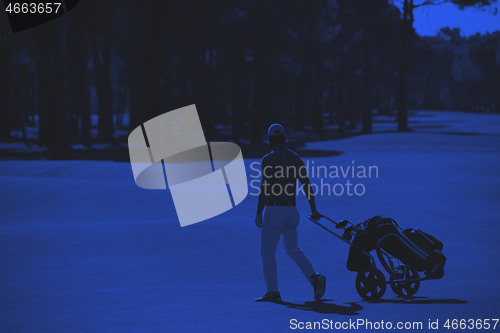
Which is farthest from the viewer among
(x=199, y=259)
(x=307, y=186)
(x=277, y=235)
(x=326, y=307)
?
(x=199, y=259)

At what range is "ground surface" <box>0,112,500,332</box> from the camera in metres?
6.99

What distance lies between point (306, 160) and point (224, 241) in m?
15.1

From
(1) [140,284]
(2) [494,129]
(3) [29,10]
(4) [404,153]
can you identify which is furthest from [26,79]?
(1) [140,284]

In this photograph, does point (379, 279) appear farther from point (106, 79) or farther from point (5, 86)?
point (5, 86)

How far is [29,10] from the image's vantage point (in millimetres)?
32188

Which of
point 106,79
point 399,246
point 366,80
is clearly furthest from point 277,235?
point 366,80

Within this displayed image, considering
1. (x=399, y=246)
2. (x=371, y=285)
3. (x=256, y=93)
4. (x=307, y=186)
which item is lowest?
(x=371, y=285)

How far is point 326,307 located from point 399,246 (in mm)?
1092

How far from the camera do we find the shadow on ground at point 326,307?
22.7 feet

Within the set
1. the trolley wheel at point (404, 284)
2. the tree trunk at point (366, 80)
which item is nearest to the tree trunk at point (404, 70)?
the tree trunk at point (366, 80)

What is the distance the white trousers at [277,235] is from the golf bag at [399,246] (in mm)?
620

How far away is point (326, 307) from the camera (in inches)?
283

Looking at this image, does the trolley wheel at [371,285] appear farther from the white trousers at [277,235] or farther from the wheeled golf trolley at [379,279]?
the white trousers at [277,235]

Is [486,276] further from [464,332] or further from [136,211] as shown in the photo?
[136,211]
